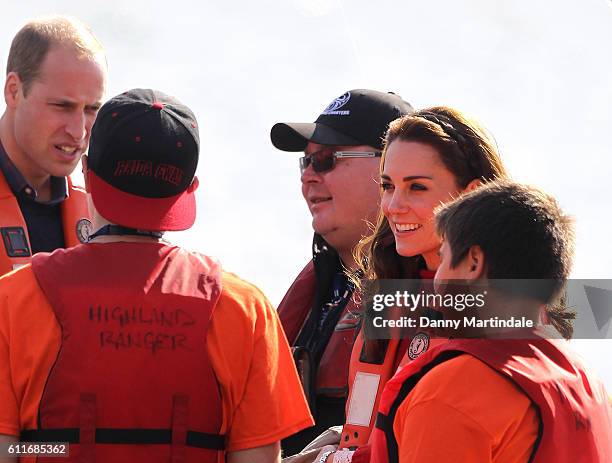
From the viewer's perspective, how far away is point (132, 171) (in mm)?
3023

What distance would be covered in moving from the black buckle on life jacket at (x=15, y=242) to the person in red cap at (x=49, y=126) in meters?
0.16

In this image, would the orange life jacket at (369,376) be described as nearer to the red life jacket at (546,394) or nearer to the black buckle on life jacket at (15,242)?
the red life jacket at (546,394)

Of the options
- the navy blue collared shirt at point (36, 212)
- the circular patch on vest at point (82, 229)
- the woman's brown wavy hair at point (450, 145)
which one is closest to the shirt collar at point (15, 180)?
the navy blue collared shirt at point (36, 212)

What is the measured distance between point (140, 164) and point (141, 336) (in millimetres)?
520

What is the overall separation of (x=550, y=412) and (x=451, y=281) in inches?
18.1

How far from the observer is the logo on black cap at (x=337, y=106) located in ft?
15.9

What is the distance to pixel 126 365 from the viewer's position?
2.86 m

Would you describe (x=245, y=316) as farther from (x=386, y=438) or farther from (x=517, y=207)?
(x=517, y=207)

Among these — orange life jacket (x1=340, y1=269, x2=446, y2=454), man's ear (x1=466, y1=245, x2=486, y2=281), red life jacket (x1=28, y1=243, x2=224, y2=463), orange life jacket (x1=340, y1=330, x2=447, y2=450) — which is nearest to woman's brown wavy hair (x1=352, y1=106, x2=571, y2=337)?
orange life jacket (x1=340, y1=269, x2=446, y2=454)

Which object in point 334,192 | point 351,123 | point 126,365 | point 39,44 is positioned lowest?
point 126,365

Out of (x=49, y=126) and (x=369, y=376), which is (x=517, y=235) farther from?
(x=49, y=126)

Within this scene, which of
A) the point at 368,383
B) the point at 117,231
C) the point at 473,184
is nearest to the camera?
the point at 117,231

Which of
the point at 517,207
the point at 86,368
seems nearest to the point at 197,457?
the point at 86,368

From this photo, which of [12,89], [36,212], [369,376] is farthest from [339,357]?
[12,89]
